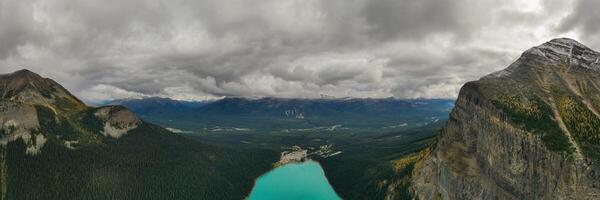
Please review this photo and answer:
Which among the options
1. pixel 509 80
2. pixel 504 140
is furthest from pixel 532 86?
pixel 504 140

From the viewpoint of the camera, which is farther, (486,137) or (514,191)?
(486,137)

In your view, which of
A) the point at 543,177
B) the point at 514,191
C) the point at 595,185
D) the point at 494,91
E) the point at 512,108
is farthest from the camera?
the point at 494,91

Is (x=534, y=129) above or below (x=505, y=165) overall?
above

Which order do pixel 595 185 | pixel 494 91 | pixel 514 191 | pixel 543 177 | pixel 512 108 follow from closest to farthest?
pixel 595 185 → pixel 543 177 → pixel 514 191 → pixel 512 108 → pixel 494 91

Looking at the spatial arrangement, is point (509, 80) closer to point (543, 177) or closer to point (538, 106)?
point (538, 106)

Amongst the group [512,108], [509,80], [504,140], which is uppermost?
[509,80]

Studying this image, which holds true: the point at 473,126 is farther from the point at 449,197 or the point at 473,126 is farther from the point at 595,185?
the point at 595,185
